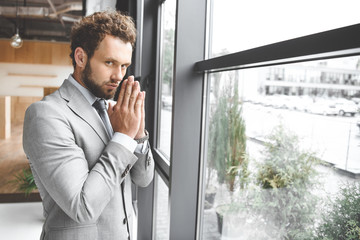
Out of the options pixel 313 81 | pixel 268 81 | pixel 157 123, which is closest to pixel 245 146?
pixel 268 81

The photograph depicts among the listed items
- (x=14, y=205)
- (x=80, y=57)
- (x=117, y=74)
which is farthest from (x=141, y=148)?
→ (x=14, y=205)

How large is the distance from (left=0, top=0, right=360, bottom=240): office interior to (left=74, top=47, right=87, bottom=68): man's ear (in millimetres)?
552

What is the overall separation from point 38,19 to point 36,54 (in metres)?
0.96

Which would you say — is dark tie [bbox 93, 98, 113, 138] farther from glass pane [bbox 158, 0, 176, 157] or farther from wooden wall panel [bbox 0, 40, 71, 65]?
wooden wall panel [bbox 0, 40, 71, 65]

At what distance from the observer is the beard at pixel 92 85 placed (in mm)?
1185

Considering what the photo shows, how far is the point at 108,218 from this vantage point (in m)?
1.19

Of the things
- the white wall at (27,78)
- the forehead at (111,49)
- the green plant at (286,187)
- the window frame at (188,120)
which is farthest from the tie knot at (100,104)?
the white wall at (27,78)

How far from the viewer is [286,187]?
1.04m

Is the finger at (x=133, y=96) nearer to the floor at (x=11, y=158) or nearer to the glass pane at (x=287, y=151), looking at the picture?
the glass pane at (x=287, y=151)

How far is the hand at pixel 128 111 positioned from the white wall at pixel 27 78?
310 inches

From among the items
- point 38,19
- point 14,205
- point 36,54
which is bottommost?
point 14,205

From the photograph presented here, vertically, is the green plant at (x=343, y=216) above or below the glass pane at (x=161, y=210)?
above

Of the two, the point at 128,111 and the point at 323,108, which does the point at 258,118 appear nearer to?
the point at 323,108

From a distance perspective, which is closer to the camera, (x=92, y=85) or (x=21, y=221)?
(x=92, y=85)
